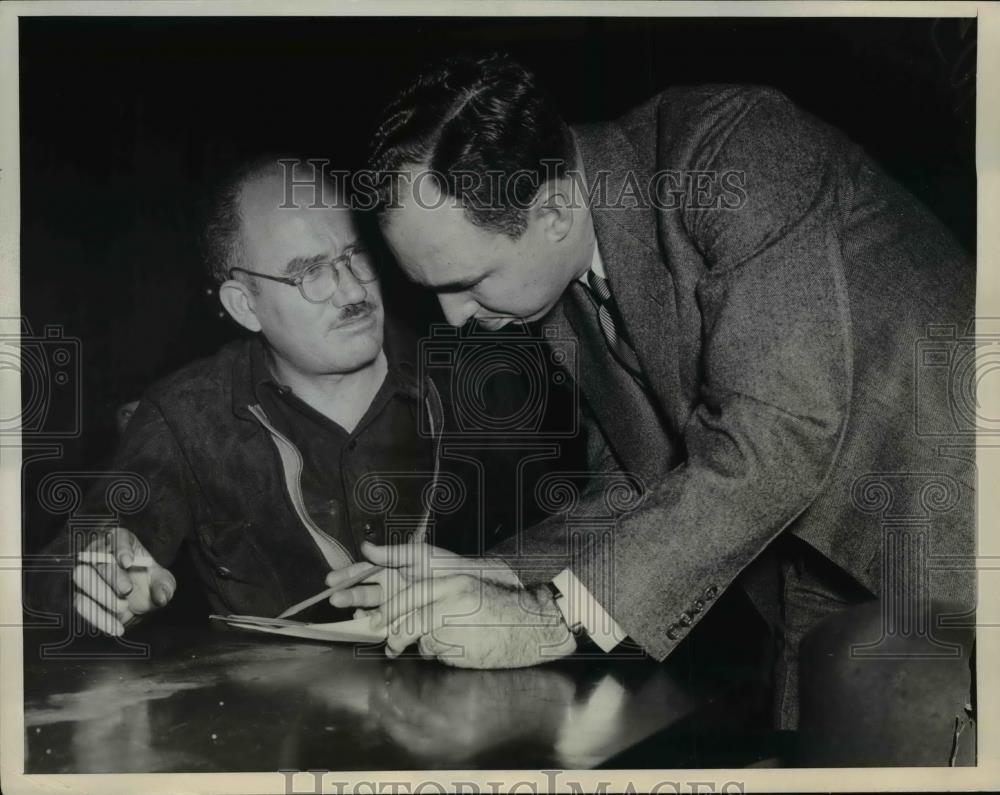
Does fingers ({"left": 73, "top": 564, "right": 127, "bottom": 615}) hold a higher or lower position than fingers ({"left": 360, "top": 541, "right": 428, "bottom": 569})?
lower

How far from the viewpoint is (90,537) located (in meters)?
2.74

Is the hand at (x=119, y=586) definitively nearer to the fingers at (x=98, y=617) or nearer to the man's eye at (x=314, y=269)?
the fingers at (x=98, y=617)

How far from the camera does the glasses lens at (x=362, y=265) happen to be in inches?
105

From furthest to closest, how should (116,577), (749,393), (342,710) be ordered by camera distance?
(116,577) → (342,710) → (749,393)

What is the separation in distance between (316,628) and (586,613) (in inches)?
27.7

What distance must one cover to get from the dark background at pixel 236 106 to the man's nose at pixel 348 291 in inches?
11.0

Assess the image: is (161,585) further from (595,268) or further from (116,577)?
(595,268)

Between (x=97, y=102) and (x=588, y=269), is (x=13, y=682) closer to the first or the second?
(x=97, y=102)

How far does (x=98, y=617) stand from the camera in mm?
2760

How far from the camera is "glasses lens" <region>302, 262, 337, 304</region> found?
8.76 feet

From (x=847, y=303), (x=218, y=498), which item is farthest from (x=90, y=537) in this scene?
(x=847, y=303)

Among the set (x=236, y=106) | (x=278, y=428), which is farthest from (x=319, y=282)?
(x=236, y=106)

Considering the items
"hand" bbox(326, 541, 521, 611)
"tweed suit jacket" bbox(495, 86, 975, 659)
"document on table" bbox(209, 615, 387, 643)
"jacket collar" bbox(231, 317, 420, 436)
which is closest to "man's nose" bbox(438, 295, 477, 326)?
"jacket collar" bbox(231, 317, 420, 436)

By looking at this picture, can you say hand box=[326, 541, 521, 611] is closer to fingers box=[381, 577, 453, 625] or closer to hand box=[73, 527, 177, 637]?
fingers box=[381, 577, 453, 625]
